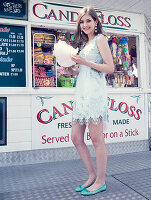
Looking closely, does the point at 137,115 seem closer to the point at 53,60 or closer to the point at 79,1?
the point at 53,60

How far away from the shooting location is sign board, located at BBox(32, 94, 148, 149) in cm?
422

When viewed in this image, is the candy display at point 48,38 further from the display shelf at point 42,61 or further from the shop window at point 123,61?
the shop window at point 123,61

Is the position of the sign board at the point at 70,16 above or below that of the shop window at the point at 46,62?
above

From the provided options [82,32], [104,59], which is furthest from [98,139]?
[82,32]

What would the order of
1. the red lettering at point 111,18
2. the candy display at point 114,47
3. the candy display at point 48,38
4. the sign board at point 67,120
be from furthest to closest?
the candy display at point 114,47
the red lettering at point 111,18
the candy display at point 48,38
the sign board at point 67,120

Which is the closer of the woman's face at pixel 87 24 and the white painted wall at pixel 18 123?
the woman's face at pixel 87 24

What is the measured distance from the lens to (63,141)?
437 centimetres

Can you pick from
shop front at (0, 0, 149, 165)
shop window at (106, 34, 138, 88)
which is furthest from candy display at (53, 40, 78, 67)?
shop window at (106, 34, 138, 88)

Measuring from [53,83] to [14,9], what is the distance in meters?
1.54

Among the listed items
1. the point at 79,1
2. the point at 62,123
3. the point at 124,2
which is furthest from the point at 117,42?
the point at 62,123

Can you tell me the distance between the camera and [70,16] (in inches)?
179

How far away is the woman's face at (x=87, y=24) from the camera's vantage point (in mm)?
2444

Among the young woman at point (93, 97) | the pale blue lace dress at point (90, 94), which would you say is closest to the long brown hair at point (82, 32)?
the young woman at point (93, 97)

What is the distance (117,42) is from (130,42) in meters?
0.33
